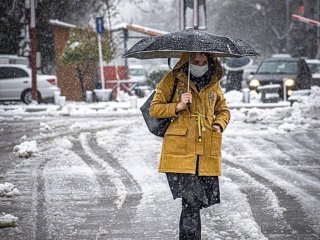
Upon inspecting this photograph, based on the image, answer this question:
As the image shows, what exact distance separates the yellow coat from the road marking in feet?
7.77

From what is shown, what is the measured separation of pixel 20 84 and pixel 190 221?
22.4 meters

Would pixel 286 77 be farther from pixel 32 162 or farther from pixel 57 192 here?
pixel 57 192

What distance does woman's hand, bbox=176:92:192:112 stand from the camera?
5082 millimetres

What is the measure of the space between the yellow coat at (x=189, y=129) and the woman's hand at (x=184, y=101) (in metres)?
0.05

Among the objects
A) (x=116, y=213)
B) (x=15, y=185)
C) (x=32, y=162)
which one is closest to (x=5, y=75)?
(x=32, y=162)

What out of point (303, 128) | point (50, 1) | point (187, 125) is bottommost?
point (303, 128)

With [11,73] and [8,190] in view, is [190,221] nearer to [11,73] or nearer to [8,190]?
[8,190]

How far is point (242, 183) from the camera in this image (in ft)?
29.1

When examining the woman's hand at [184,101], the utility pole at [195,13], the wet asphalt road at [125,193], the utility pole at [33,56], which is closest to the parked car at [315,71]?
the utility pole at [195,13]

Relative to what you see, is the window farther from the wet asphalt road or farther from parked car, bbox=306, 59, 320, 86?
the wet asphalt road

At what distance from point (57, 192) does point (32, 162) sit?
2814 millimetres

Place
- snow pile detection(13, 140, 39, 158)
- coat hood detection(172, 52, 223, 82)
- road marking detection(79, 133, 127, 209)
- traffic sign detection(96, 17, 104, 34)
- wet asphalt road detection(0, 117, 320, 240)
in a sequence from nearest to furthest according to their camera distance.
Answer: coat hood detection(172, 52, 223, 82) < wet asphalt road detection(0, 117, 320, 240) < road marking detection(79, 133, 127, 209) < snow pile detection(13, 140, 39, 158) < traffic sign detection(96, 17, 104, 34)

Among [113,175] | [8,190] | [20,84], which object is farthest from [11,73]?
[8,190]

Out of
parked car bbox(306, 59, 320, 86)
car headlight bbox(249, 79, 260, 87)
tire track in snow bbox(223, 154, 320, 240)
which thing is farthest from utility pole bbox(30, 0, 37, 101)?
tire track in snow bbox(223, 154, 320, 240)
